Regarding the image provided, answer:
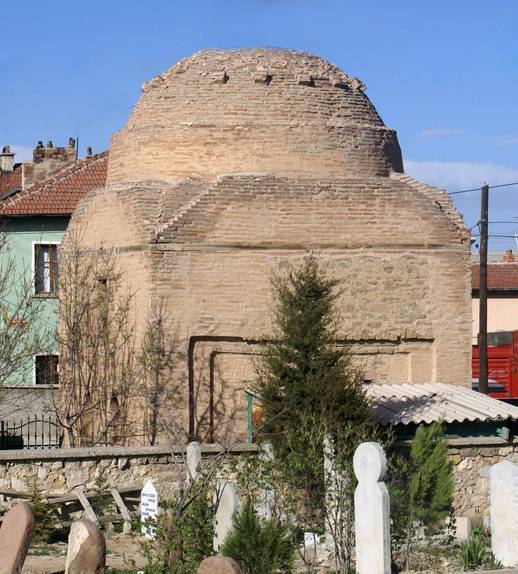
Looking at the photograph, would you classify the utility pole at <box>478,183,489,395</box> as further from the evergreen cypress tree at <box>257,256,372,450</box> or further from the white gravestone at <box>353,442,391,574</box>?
the white gravestone at <box>353,442,391,574</box>

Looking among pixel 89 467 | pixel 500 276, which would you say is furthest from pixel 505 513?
pixel 500 276

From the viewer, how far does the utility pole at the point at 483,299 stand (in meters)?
29.2

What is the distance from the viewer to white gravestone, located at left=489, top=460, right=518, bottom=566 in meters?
12.9

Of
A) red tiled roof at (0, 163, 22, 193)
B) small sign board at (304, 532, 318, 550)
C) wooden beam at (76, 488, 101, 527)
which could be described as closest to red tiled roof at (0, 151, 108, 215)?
red tiled roof at (0, 163, 22, 193)

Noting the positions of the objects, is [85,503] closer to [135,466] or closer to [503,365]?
[135,466]

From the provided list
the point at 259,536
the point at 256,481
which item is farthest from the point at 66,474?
the point at 259,536

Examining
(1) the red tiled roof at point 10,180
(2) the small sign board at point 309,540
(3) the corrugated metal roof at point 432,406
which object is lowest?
(2) the small sign board at point 309,540

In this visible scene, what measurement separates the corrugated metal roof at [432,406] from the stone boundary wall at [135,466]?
426mm

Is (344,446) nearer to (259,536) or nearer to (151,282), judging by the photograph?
(259,536)

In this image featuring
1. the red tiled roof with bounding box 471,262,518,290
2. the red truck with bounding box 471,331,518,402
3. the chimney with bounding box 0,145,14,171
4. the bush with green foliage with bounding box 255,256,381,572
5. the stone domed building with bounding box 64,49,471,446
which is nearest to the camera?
the bush with green foliage with bounding box 255,256,381,572

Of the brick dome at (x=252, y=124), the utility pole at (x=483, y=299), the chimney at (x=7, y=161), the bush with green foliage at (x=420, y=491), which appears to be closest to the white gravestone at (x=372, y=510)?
the bush with green foliage at (x=420, y=491)

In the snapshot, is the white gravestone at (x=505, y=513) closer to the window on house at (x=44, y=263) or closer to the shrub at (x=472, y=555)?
Result: the shrub at (x=472, y=555)

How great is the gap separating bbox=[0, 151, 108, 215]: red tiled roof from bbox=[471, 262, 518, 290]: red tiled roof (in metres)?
17.7

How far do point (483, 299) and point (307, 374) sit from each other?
1380 centimetres
